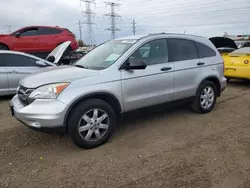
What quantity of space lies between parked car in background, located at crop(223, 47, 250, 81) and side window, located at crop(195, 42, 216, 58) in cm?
311

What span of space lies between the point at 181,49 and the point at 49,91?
8.91 feet

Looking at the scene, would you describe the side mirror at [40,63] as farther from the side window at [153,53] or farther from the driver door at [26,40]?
the driver door at [26,40]

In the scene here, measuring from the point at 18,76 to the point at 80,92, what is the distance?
3.94 m

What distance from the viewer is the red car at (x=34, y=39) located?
1068 cm

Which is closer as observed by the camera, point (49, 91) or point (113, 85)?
point (49, 91)

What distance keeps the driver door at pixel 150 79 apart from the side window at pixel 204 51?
3.17ft

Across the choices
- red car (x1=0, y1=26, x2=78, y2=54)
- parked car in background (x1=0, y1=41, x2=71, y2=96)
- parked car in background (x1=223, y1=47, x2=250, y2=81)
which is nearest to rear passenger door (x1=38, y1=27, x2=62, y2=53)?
red car (x1=0, y1=26, x2=78, y2=54)

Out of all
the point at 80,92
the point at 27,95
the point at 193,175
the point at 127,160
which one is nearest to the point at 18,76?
the point at 27,95

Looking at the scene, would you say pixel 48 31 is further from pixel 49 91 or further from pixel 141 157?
pixel 141 157

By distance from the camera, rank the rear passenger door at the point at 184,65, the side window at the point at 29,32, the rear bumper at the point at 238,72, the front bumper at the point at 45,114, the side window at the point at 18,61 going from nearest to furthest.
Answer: the front bumper at the point at 45,114 → the rear passenger door at the point at 184,65 → the side window at the point at 18,61 → the rear bumper at the point at 238,72 → the side window at the point at 29,32

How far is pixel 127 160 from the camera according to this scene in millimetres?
3277

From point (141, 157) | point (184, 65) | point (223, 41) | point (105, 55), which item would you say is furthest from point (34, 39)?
point (141, 157)

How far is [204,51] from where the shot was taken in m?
5.13

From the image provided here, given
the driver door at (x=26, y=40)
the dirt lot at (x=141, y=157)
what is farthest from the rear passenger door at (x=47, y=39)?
the dirt lot at (x=141, y=157)
